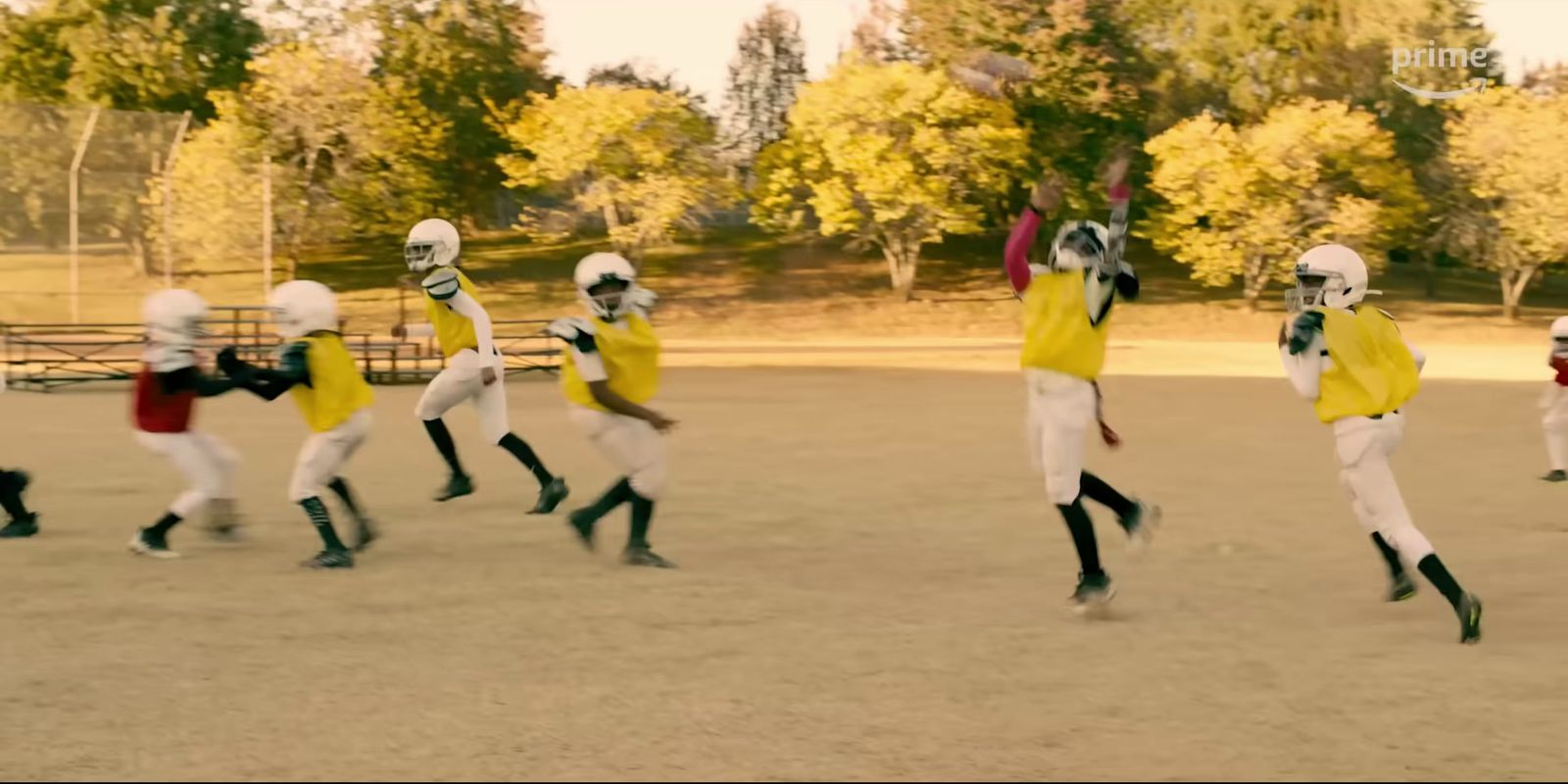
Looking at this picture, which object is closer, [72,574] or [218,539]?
[72,574]

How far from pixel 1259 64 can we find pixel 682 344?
35551 millimetres

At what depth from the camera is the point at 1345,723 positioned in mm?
5859

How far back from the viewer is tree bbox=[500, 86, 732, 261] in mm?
51562

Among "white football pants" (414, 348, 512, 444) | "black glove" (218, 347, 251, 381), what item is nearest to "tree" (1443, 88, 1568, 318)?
"white football pants" (414, 348, 512, 444)

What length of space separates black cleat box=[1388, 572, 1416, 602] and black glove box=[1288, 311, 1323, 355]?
1429 millimetres

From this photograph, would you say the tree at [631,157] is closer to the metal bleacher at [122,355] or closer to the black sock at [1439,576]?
the metal bleacher at [122,355]

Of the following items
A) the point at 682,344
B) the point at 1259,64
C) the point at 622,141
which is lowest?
the point at 682,344

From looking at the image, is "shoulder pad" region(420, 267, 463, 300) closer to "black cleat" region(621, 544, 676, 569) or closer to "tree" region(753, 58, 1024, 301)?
"black cleat" region(621, 544, 676, 569)

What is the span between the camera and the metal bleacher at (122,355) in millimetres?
24969

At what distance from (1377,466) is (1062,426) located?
139 cm

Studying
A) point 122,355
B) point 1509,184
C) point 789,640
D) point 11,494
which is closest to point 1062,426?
point 789,640

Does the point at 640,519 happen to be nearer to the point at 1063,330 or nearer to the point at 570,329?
the point at 570,329

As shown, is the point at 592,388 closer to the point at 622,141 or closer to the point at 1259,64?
the point at 622,141

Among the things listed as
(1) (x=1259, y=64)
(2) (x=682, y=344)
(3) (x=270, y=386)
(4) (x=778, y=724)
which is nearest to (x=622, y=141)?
(2) (x=682, y=344)
